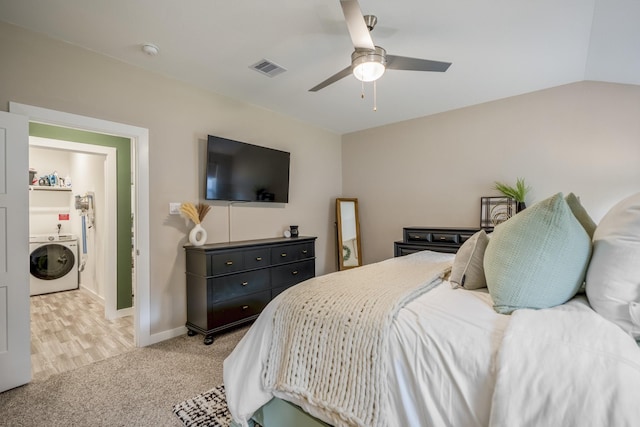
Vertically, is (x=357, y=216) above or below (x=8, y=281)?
above

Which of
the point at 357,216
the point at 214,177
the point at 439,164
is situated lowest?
the point at 357,216

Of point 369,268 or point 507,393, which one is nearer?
point 507,393

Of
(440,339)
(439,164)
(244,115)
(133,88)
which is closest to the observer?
(440,339)

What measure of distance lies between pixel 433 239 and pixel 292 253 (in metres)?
1.78

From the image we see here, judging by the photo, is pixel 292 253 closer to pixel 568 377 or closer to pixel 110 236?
pixel 110 236

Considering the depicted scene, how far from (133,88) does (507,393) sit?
10.9 feet

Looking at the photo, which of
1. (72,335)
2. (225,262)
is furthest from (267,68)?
(72,335)

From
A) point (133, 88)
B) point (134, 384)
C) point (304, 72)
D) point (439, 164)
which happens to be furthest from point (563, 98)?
point (134, 384)

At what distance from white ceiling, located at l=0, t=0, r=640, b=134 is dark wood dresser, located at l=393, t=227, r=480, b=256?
5.35 ft

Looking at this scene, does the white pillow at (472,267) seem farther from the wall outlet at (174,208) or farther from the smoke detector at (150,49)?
the smoke detector at (150,49)

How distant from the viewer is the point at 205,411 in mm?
1774

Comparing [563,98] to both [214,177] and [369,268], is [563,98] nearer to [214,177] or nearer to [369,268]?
[369,268]

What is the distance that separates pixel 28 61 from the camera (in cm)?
216

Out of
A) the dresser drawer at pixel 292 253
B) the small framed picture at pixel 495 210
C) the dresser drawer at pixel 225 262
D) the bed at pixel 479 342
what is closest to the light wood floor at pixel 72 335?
the dresser drawer at pixel 225 262
